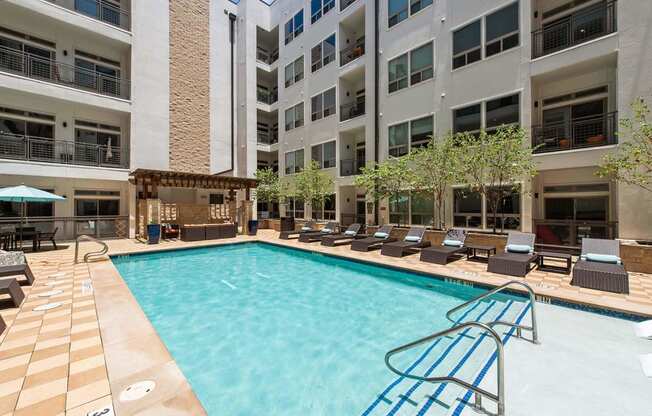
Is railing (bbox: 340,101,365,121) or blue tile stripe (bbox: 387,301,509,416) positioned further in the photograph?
railing (bbox: 340,101,365,121)

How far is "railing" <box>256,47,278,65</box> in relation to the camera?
2583cm

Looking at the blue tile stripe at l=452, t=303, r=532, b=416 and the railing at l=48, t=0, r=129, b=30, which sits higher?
the railing at l=48, t=0, r=129, b=30

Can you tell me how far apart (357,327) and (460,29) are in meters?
14.0

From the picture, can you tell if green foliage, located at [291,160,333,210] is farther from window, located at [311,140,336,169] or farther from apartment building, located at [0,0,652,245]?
window, located at [311,140,336,169]

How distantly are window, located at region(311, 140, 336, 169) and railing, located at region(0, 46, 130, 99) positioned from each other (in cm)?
1177

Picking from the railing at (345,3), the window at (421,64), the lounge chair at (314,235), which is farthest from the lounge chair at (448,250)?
the railing at (345,3)

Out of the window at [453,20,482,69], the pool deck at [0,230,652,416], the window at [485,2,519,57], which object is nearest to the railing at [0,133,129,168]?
the pool deck at [0,230,652,416]

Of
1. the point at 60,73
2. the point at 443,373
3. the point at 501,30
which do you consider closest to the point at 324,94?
the point at 501,30

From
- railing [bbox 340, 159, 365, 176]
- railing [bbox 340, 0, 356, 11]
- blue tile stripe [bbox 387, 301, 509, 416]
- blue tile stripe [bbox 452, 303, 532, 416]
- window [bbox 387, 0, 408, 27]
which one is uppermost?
railing [bbox 340, 0, 356, 11]

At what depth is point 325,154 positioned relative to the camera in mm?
19812

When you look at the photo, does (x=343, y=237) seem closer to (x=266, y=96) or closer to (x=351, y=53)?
(x=351, y=53)

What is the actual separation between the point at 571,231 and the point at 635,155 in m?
2.99

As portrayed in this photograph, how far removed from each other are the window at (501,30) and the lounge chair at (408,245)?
8.21 metres

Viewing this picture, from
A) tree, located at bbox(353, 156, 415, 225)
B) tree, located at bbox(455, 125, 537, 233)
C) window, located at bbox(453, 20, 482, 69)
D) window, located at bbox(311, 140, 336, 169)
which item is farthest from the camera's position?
window, located at bbox(311, 140, 336, 169)
